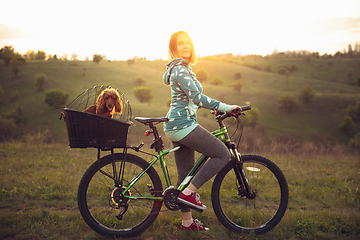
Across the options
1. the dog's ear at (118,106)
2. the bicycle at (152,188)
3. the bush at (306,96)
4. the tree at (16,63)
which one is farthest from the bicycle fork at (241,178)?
the tree at (16,63)

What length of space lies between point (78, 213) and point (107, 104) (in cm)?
162

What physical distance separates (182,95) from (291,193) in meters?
3.32

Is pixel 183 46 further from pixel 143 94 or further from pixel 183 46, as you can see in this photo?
pixel 143 94

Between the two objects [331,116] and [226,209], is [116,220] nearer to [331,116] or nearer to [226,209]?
[226,209]

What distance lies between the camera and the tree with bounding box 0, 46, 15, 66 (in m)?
61.5

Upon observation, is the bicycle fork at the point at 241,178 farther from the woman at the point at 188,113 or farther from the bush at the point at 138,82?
the bush at the point at 138,82

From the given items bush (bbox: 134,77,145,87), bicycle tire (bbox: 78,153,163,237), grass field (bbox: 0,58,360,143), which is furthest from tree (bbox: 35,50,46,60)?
bicycle tire (bbox: 78,153,163,237)

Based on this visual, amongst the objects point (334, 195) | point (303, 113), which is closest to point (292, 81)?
point (303, 113)

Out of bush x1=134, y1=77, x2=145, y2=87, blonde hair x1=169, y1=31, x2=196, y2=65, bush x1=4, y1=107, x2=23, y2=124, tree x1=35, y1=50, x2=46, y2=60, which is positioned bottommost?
bush x1=4, y1=107, x2=23, y2=124

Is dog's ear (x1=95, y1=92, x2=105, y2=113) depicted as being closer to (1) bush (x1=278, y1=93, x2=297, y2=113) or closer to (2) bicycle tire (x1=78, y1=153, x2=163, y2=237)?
(2) bicycle tire (x1=78, y1=153, x2=163, y2=237)

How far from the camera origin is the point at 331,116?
2121 inches

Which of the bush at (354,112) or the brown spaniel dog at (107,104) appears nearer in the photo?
the brown spaniel dog at (107,104)

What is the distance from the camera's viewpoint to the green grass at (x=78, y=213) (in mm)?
3219

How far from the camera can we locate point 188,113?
9.53ft
